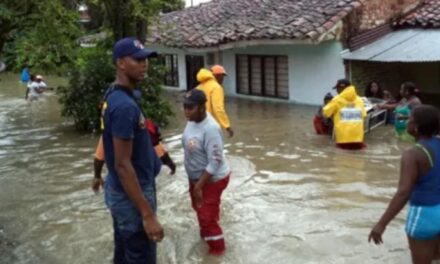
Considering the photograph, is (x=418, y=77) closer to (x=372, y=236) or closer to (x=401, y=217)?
(x=401, y=217)

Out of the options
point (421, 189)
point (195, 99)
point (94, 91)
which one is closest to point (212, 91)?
point (195, 99)

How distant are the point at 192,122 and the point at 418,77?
13497 millimetres

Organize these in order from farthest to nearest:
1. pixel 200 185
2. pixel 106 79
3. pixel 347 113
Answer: pixel 106 79 < pixel 347 113 < pixel 200 185

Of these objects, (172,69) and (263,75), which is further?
(172,69)

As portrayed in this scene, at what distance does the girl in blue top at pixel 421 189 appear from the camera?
3564mm

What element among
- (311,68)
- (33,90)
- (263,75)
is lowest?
(33,90)

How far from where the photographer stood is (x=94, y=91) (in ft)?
43.7

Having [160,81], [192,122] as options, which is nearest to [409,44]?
[160,81]

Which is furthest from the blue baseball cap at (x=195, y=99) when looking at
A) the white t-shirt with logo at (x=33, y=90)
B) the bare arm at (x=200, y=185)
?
the white t-shirt with logo at (x=33, y=90)

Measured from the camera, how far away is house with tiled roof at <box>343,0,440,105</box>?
13.6 metres

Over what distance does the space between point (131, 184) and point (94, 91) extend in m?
10.4

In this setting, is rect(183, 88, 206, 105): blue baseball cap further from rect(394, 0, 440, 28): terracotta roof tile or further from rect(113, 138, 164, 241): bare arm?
rect(394, 0, 440, 28): terracotta roof tile

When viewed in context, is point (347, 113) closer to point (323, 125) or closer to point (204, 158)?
point (323, 125)

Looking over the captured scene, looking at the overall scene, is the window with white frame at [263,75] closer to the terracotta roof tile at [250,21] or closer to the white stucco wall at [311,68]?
the white stucco wall at [311,68]
